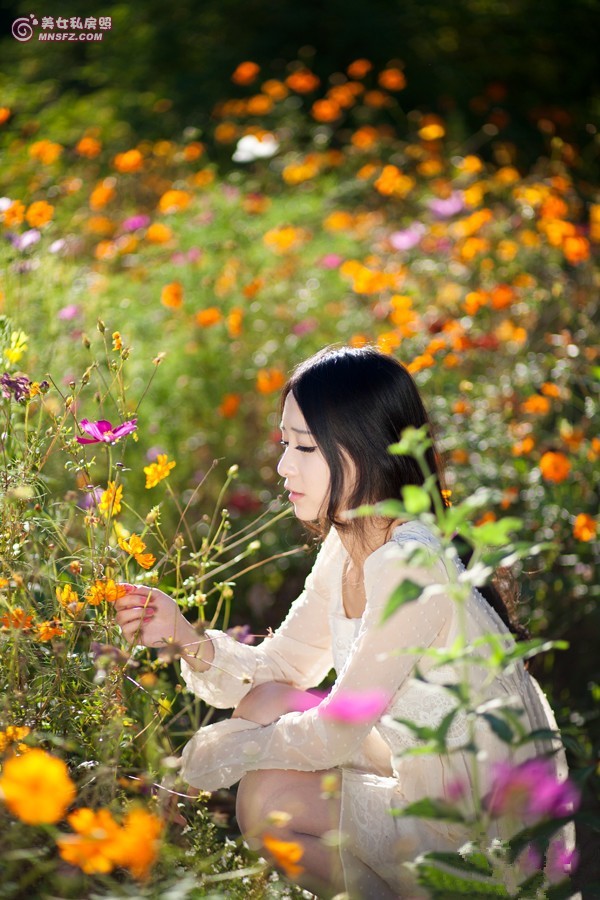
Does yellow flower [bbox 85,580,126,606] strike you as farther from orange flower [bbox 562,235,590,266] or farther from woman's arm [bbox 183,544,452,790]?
orange flower [bbox 562,235,590,266]

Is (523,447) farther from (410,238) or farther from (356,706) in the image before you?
(410,238)

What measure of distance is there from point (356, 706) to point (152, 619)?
331 mm

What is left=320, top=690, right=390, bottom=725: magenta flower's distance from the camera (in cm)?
147

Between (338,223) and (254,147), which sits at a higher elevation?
(254,147)

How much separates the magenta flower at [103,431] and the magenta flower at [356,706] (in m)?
0.48

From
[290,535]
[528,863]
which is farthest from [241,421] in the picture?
[528,863]

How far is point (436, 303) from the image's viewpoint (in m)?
3.35

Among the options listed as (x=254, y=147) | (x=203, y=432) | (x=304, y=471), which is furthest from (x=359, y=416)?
(x=254, y=147)

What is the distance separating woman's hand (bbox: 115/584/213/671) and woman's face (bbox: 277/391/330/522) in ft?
0.80

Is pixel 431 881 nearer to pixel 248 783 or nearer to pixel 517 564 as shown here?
pixel 248 783

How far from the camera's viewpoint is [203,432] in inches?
126

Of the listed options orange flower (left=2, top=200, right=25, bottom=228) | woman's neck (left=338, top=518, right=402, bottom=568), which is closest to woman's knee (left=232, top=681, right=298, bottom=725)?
woman's neck (left=338, top=518, right=402, bottom=568)

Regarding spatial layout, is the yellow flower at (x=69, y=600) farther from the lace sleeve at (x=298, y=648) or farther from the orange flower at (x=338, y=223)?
the orange flower at (x=338, y=223)

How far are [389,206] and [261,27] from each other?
367 cm
